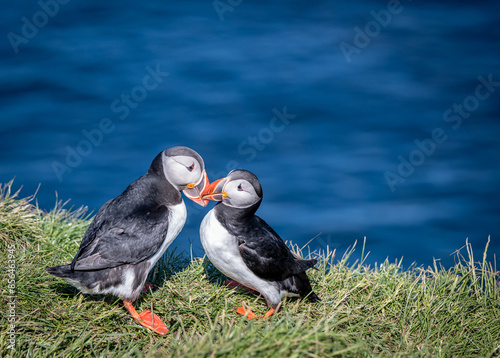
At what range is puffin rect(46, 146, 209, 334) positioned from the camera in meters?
4.50

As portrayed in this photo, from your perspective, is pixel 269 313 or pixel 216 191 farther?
pixel 269 313

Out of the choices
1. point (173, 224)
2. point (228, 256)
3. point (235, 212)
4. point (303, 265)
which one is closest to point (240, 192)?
point (235, 212)

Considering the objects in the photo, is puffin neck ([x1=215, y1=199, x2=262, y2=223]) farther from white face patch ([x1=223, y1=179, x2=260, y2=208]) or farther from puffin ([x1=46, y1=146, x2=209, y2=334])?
puffin ([x1=46, y1=146, x2=209, y2=334])

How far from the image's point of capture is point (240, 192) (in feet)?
14.6

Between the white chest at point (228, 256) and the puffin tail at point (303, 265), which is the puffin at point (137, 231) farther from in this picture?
the puffin tail at point (303, 265)

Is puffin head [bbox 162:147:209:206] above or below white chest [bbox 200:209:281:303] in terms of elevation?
above

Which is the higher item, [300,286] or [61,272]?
[61,272]

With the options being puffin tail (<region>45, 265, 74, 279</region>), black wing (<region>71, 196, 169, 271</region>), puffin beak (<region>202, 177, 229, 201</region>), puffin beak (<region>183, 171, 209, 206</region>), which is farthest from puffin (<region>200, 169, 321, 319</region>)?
puffin tail (<region>45, 265, 74, 279</region>)

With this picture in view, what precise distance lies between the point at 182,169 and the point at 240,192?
1.96ft

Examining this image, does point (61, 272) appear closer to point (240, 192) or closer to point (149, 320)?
point (149, 320)

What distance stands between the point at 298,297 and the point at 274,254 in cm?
48

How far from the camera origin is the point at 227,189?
4.49 m

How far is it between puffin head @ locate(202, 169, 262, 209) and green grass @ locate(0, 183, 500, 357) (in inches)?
34.2

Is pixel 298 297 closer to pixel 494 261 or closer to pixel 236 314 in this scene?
pixel 236 314
